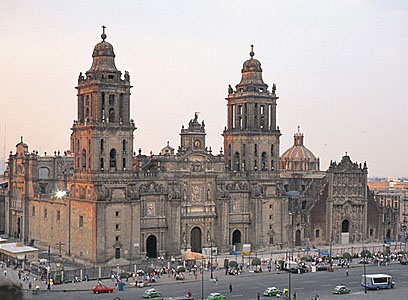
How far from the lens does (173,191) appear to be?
275ft

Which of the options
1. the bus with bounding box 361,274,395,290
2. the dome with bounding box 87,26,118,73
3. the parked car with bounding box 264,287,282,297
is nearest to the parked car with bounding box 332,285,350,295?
the bus with bounding box 361,274,395,290

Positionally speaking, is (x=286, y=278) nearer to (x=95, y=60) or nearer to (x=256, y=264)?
(x=256, y=264)

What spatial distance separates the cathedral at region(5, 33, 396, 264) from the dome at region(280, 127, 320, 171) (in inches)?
984

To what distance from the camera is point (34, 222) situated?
94.7 metres

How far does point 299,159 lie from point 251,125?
1673 inches

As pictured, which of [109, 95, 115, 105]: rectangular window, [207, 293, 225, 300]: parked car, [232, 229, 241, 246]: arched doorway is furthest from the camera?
[232, 229, 241, 246]: arched doorway

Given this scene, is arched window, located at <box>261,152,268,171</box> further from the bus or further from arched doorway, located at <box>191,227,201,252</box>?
the bus

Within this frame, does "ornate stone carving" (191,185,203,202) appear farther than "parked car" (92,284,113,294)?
Yes

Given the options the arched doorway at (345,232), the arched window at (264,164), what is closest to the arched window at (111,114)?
the arched window at (264,164)

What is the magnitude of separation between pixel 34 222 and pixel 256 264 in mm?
37137

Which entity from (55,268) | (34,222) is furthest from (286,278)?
(34,222)

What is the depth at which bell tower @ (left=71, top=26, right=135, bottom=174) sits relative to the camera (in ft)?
257

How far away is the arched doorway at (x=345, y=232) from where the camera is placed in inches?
3962

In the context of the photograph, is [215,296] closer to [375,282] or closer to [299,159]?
[375,282]
